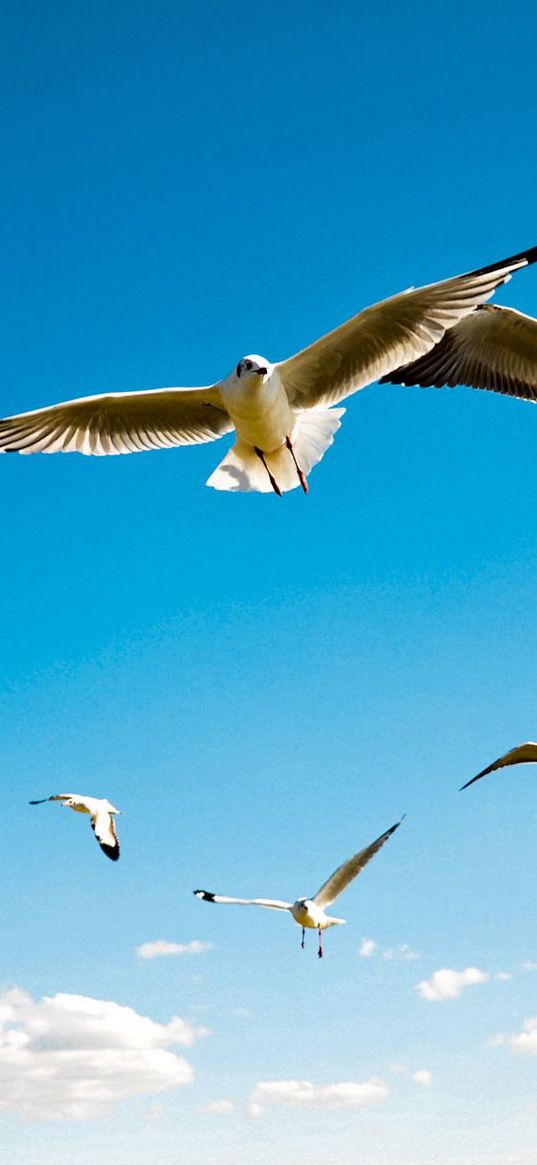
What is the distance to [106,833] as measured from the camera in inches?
562

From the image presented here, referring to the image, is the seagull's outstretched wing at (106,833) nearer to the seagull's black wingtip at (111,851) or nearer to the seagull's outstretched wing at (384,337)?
the seagull's black wingtip at (111,851)

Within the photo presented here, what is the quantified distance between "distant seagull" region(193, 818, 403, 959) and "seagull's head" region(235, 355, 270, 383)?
157 inches

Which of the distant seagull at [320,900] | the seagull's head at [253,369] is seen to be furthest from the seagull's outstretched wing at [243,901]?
the seagull's head at [253,369]

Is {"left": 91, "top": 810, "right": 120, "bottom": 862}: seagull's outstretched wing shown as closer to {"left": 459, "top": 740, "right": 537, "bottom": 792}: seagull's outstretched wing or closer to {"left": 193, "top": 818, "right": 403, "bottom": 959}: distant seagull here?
{"left": 193, "top": 818, "right": 403, "bottom": 959}: distant seagull

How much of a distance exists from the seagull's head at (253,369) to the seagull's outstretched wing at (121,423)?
52cm

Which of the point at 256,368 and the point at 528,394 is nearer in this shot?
the point at 256,368

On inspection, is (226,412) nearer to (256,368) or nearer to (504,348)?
(256,368)

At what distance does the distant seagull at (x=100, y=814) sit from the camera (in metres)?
14.2

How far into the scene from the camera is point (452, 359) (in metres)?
12.9

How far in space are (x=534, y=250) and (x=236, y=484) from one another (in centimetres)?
256

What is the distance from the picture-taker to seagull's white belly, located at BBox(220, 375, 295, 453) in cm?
952

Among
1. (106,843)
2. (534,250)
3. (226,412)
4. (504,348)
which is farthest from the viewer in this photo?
(106,843)

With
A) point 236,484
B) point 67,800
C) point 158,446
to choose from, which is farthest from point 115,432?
point 67,800

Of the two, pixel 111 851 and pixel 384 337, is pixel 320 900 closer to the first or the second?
pixel 111 851
